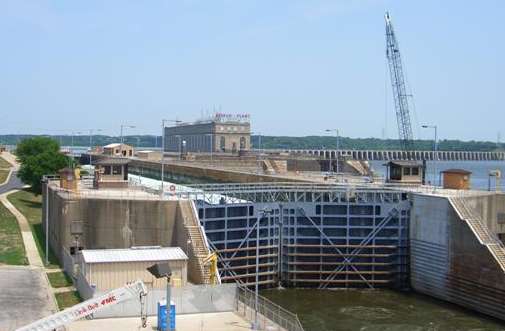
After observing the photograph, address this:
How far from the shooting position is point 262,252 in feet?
161

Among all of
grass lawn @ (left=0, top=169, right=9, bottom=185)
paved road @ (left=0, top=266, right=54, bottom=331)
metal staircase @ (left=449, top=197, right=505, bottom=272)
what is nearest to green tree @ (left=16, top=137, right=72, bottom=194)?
grass lawn @ (left=0, top=169, right=9, bottom=185)

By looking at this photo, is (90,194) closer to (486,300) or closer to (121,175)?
(121,175)

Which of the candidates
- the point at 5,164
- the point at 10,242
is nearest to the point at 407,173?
the point at 10,242

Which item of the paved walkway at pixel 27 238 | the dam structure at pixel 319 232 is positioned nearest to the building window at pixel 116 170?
the dam structure at pixel 319 232

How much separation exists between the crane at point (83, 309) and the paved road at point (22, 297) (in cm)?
536

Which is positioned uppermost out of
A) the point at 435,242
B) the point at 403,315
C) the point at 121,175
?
the point at 121,175

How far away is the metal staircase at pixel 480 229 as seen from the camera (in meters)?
41.9

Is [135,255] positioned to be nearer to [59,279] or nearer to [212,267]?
[212,267]

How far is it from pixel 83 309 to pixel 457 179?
3662 cm

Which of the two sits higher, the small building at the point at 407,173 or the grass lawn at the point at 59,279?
the small building at the point at 407,173

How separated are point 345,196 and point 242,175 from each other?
33381 millimetres

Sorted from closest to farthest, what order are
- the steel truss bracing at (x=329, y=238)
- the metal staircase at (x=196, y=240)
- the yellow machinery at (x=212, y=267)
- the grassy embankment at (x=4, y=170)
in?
the yellow machinery at (x=212, y=267) < the metal staircase at (x=196, y=240) < the steel truss bracing at (x=329, y=238) < the grassy embankment at (x=4, y=170)

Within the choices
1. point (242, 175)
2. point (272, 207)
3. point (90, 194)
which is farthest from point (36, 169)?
point (272, 207)

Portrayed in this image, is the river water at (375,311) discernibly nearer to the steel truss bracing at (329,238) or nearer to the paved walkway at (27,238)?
the steel truss bracing at (329,238)
